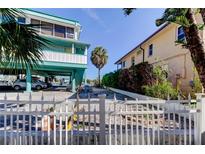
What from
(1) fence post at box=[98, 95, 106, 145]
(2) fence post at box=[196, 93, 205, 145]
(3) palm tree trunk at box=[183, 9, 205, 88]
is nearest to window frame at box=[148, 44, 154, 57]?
(3) palm tree trunk at box=[183, 9, 205, 88]

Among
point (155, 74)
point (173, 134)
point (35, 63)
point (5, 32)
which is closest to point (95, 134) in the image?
point (173, 134)

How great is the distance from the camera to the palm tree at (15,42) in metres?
3.78

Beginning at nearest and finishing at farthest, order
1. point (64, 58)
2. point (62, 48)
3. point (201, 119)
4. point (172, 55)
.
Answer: point (201, 119) < point (172, 55) < point (64, 58) < point (62, 48)

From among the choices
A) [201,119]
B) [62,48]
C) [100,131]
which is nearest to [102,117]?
[100,131]

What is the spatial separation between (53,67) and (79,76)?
3.22 metres

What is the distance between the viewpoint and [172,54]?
13.1 metres

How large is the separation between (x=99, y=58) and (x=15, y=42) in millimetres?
37590

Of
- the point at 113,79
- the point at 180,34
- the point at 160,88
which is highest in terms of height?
the point at 180,34

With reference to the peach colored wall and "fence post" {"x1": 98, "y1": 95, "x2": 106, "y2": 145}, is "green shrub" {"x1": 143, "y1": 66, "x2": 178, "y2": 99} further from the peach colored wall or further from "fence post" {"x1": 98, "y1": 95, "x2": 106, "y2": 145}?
"fence post" {"x1": 98, "y1": 95, "x2": 106, "y2": 145}

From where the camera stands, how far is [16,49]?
12.7ft

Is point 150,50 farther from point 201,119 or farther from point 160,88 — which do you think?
point 201,119
